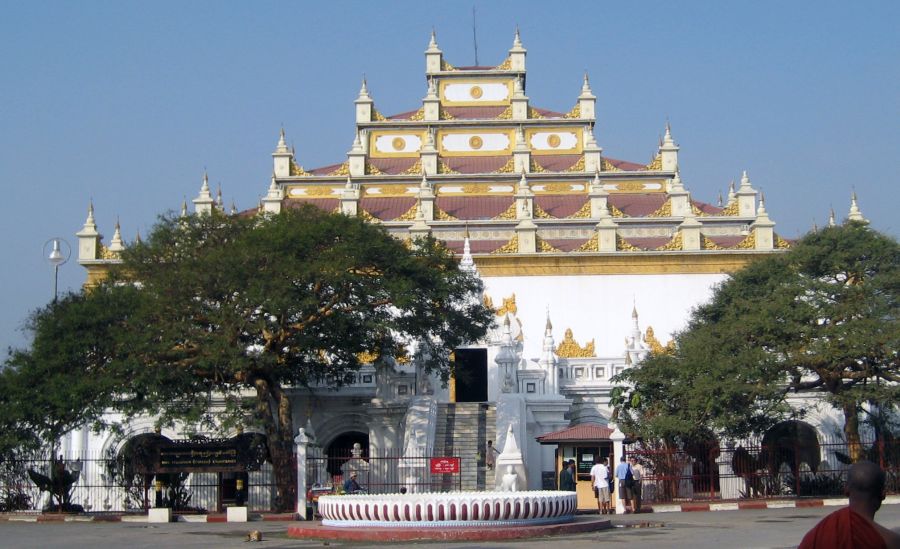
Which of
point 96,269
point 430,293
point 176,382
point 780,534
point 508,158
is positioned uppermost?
point 508,158

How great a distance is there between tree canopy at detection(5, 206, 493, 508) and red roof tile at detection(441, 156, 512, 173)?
1796 centimetres

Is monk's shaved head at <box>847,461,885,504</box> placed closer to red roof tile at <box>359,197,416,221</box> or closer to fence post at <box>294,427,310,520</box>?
fence post at <box>294,427,310,520</box>

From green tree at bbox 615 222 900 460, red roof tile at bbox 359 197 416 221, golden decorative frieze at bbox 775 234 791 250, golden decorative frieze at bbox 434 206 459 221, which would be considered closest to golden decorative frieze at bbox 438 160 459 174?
red roof tile at bbox 359 197 416 221

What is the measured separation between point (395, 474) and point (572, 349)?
44.2 ft

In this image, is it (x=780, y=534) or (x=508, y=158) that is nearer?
(x=780, y=534)

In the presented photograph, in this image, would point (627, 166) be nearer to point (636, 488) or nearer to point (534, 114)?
point (534, 114)

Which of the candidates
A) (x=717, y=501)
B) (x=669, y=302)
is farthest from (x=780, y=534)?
(x=669, y=302)

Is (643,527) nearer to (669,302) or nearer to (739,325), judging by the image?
(739,325)

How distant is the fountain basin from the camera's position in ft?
53.4

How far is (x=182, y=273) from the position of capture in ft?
82.4

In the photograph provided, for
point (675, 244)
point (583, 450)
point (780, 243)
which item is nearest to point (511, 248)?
point (675, 244)

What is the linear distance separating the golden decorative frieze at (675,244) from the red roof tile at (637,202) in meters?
2.62

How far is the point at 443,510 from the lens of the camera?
640 inches

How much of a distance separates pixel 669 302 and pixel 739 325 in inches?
560
